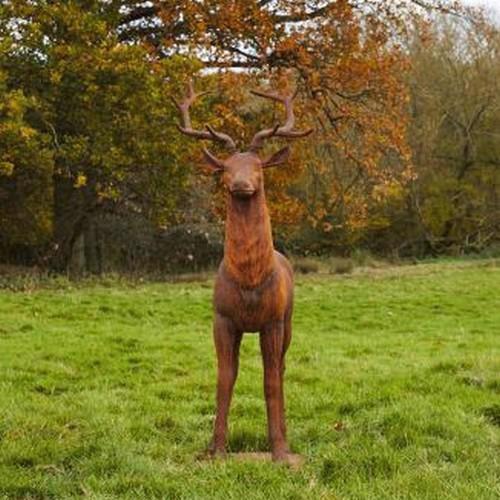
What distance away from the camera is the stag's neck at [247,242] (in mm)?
6098

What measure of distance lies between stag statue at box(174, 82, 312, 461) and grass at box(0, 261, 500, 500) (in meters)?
0.47

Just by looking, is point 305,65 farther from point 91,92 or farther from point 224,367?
point 224,367

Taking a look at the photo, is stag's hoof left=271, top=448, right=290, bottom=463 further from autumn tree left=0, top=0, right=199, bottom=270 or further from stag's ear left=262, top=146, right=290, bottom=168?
autumn tree left=0, top=0, right=199, bottom=270

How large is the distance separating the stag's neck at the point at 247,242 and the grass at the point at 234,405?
4.52 ft

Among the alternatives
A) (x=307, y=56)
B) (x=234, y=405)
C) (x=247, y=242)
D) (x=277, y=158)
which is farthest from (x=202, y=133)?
(x=307, y=56)

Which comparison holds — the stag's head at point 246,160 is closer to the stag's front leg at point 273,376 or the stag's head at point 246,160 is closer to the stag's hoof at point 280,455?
the stag's front leg at point 273,376

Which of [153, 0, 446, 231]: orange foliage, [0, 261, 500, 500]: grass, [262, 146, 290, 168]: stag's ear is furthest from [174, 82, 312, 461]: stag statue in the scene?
[153, 0, 446, 231]: orange foliage

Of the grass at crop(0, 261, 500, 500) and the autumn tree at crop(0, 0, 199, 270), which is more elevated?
the autumn tree at crop(0, 0, 199, 270)

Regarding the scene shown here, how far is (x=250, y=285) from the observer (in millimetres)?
6113

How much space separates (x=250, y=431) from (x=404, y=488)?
78.6 inches

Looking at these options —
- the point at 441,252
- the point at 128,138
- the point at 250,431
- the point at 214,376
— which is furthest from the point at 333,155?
the point at 250,431

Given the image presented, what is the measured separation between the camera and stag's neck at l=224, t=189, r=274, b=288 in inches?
240

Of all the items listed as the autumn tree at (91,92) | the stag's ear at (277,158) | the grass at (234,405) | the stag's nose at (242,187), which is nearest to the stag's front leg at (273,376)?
the grass at (234,405)

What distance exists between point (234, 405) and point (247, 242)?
2719mm
